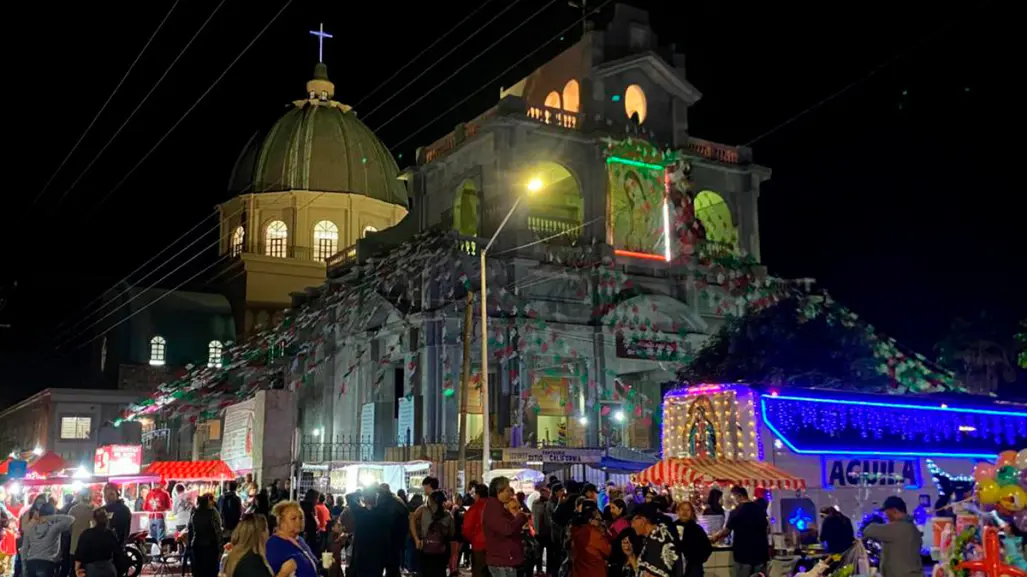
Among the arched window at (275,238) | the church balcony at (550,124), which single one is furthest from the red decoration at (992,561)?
the arched window at (275,238)

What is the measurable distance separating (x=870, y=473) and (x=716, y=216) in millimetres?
21257

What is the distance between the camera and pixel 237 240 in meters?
52.1

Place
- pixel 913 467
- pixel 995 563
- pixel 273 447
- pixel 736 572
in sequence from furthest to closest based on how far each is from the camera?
pixel 273 447
pixel 913 467
pixel 736 572
pixel 995 563

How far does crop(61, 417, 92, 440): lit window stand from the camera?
170 feet

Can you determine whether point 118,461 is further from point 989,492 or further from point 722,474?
point 989,492

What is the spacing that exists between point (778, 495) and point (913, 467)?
3.74 m

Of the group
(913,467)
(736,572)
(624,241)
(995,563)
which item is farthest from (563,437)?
(995,563)

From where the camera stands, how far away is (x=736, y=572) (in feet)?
43.1

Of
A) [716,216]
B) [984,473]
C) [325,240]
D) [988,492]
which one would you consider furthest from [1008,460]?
[325,240]

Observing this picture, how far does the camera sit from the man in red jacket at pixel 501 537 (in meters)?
12.0

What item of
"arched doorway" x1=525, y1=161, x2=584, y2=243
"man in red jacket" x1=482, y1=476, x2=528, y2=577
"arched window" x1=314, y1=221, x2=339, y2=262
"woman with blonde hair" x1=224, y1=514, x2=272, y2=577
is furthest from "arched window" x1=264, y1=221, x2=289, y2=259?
"woman with blonde hair" x1=224, y1=514, x2=272, y2=577

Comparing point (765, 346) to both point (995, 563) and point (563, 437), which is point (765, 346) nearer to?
point (563, 437)

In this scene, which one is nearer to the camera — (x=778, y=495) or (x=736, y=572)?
(x=736, y=572)

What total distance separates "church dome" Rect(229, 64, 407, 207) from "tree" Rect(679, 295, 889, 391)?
78.9 ft
